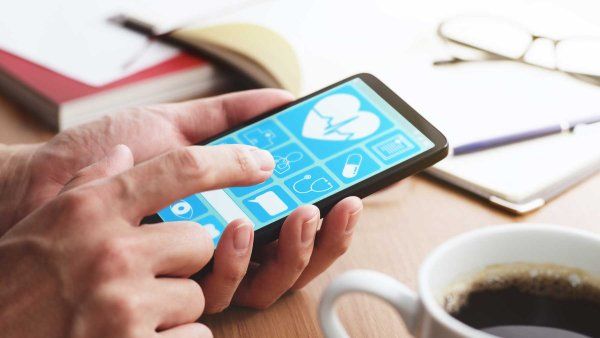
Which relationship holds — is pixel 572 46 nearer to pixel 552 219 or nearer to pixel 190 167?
pixel 552 219

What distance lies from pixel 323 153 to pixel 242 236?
0.12 m

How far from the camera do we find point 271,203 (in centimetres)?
58

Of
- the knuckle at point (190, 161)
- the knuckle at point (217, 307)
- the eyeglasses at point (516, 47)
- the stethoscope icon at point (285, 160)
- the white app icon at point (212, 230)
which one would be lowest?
the knuckle at point (217, 307)

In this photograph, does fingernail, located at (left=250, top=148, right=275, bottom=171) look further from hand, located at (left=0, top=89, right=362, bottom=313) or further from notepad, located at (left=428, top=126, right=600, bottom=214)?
notepad, located at (left=428, top=126, right=600, bottom=214)

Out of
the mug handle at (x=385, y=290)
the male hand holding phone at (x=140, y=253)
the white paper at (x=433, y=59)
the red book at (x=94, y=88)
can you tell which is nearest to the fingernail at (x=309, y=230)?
the male hand holding phone at (x=140, y=253)

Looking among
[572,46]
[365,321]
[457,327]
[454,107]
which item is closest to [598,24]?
[572,46]

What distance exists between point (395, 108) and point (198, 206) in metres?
0.17

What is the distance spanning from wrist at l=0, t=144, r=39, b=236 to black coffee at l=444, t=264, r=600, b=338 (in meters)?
0.38

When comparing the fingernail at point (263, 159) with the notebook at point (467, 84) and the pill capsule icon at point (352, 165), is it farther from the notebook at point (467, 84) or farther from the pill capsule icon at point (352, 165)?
the notebook at point (467, 84)

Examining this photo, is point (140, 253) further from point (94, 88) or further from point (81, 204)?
point (94, 88)

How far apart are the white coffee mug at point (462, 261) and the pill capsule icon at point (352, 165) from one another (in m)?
0.16

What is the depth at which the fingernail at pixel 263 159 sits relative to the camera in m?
0.53

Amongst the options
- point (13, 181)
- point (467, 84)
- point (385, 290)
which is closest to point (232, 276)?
point (385, 290)

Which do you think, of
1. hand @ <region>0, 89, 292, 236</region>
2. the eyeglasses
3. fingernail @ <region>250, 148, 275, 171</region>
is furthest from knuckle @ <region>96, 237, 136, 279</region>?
the eyeglasses
